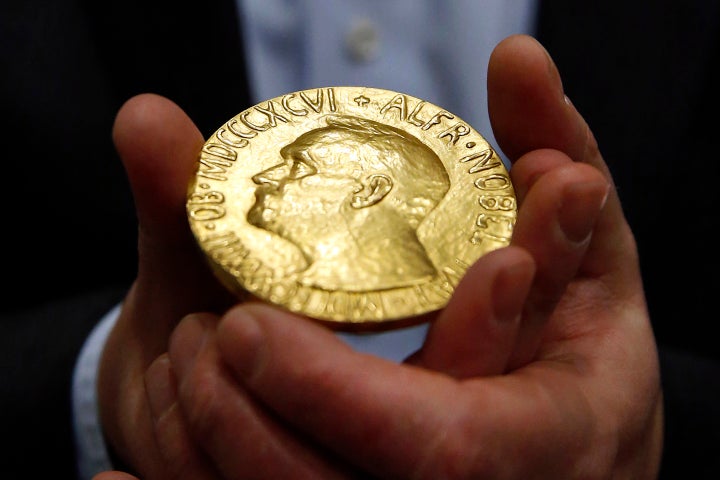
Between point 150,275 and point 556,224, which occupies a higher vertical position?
point 556,224

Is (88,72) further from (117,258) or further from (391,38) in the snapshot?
(391,38)

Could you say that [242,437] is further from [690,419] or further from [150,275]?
[690,419]

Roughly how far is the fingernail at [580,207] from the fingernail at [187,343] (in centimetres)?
50

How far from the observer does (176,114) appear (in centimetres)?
88

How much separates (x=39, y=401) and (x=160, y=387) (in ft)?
1.93

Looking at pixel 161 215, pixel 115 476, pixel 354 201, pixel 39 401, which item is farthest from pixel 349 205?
pixel 39 401

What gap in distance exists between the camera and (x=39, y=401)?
1317 millimetres

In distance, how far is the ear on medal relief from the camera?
0.94m

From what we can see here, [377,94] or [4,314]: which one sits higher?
[377,94]

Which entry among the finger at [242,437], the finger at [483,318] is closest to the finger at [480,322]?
the finger at [483,318]

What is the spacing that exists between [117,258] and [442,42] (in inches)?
A: 41.6

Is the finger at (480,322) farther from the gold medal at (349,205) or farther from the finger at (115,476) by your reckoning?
the finger at (115,476)

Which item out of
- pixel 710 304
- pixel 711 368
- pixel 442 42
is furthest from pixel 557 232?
pixel 710 304

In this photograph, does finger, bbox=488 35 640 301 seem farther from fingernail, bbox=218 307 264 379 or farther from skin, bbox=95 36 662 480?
fingernail, bbox=218 307 264 379
